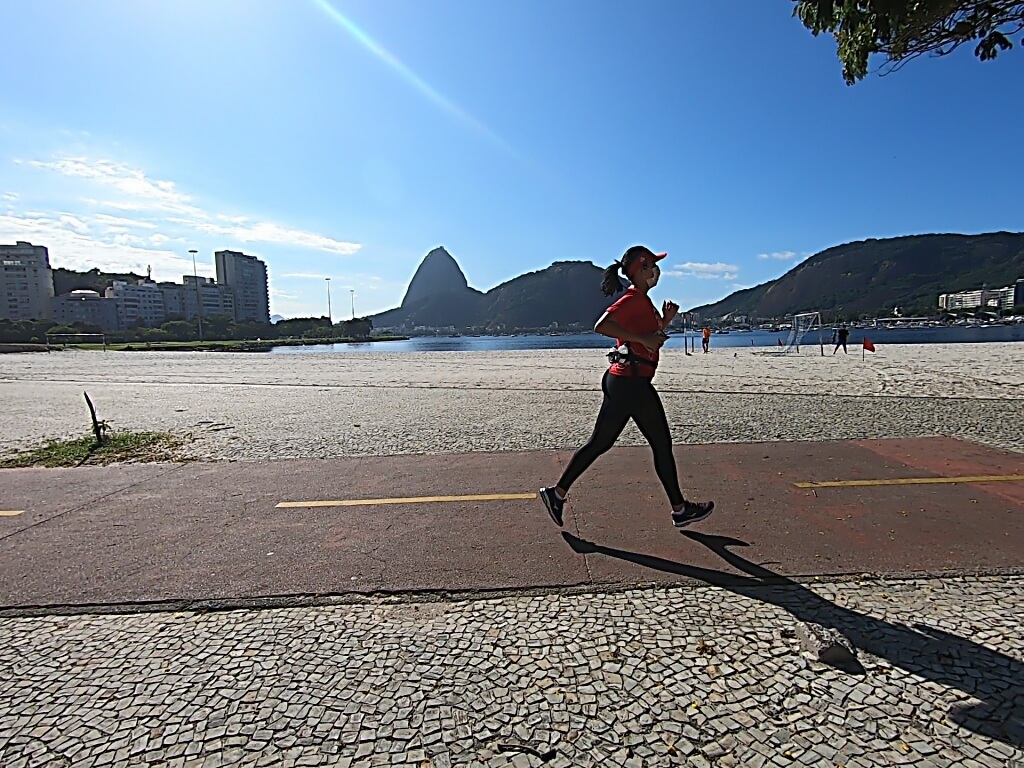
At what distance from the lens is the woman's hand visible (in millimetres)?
4000

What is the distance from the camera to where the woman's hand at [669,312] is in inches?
157

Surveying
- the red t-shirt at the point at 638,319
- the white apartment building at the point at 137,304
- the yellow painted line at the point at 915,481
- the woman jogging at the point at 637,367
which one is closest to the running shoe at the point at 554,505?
the woman jogging at the point at 637,367

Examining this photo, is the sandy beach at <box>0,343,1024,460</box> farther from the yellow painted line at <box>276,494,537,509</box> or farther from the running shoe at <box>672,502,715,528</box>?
the running shoe at <box>672,502,715,528</box>

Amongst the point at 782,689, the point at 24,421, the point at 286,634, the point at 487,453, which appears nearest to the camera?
the point at 782,689

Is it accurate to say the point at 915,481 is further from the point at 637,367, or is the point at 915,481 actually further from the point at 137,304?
the point at 137,304

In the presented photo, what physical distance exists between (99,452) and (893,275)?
187 meters

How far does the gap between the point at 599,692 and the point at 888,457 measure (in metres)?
5.21

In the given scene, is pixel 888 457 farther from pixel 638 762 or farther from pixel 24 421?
pixel 24 421

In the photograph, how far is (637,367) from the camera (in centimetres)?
383

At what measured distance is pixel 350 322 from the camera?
12975cm

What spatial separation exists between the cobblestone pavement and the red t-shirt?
4.74 feet

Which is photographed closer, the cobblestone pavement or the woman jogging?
the cobblestone pavement

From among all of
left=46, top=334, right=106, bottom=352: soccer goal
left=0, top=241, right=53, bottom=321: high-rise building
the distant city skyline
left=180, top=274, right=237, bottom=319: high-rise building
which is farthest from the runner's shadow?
left=180, top=274, right=237, bottom=319: high-rise building

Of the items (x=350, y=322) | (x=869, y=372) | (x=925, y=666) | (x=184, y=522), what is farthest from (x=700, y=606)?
(x=350, y=322)
